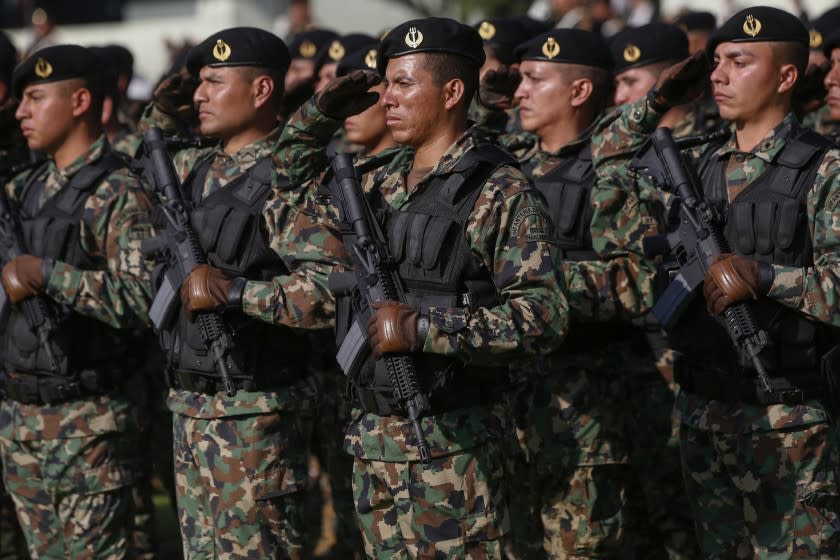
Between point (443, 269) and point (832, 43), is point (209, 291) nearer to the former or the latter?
point (443, 269)

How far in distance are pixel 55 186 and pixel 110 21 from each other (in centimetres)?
1985

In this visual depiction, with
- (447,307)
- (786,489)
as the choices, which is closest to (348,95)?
(447,307)

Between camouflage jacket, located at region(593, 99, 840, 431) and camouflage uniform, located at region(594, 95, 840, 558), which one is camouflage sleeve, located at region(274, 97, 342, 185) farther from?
camouflage uniform, located at region(594, 95, 840, 558)

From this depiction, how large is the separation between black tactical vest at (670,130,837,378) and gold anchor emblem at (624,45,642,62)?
2.16 m

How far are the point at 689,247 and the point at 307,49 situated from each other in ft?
15.2

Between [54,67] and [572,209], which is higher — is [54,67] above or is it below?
above

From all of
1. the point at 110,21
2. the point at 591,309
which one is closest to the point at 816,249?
the point at 591,309

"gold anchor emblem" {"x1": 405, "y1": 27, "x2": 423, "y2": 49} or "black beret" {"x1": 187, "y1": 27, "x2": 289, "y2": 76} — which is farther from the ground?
"black beret" {"x1": 187, "y1": 27, "x2": 289, "y2": 76}

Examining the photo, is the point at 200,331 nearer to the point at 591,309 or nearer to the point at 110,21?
the point at 591,309

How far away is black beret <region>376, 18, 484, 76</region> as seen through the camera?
487 centimetres

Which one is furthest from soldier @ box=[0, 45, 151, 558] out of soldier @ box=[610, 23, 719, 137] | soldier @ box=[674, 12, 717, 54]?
soldier @ box=[674, 12, 717, 54]

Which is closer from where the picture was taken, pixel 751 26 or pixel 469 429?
pixel 469 429

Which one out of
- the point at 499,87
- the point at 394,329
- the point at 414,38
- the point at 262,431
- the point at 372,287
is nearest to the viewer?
the point at 394,329

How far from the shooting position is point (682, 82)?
18.4ft
